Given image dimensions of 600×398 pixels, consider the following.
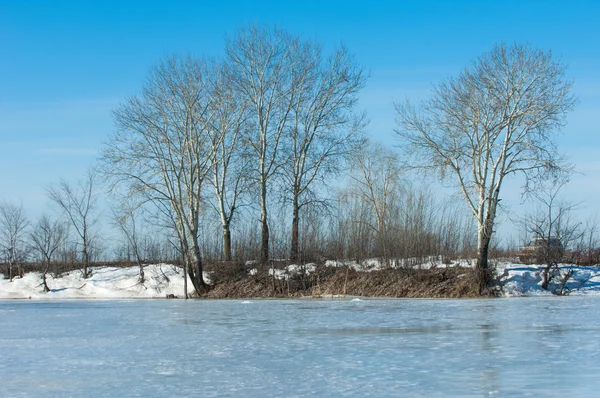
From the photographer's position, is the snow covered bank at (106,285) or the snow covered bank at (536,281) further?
the snow covered bank at (106,285)

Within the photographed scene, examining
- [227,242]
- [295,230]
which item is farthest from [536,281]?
[227,242]

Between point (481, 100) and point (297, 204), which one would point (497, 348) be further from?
point (297, 204)

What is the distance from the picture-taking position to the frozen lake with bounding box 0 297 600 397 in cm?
767

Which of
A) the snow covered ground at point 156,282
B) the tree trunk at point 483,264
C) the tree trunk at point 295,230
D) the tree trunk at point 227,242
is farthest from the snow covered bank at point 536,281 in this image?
the tree trunk at point 227,242

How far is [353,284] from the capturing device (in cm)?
2653

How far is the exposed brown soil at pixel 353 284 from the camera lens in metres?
24.6

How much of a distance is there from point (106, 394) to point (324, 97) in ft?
78.6

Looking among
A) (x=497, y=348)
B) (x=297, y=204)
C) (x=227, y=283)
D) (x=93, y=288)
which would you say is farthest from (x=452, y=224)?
(x=497, y=348)

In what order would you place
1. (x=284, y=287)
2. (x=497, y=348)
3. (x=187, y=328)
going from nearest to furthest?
(x=497, y=348) < (x=187, y=328) < (x=284, y=287)

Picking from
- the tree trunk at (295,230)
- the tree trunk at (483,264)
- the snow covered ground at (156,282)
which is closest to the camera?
the tree trunk at (483,264)

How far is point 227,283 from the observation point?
28.7 m

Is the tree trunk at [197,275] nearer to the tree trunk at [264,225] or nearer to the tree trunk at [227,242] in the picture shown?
the tree trunk at [227,242]

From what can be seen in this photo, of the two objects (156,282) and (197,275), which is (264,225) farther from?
(156,282)

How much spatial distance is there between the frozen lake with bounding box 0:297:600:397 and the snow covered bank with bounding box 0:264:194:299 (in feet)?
41.0
